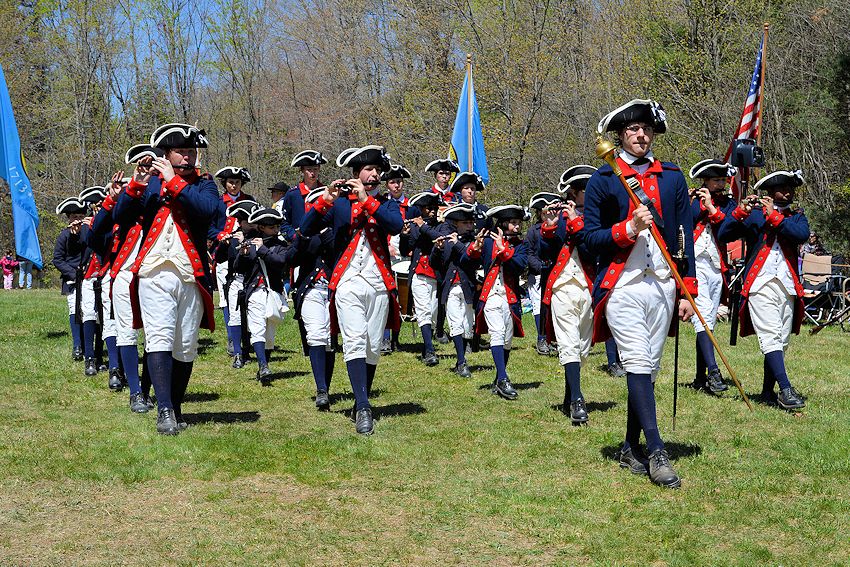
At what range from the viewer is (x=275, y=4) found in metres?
35.7

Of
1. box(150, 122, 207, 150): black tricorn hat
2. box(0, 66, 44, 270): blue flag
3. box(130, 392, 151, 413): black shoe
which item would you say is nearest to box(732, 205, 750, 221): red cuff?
box(150, 122, 207, 150): black tricorn hat

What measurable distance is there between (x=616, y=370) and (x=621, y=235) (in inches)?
196

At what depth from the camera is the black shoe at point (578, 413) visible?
809 centimetres

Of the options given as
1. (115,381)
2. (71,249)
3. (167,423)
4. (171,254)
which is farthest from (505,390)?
(71,249)

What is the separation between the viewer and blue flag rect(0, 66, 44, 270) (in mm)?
12047

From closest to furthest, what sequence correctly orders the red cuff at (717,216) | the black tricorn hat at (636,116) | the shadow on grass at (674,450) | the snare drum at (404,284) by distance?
the black tricorn hat at (636,116), the shadow on grass at (674,450), the red cuff at (717,216), the snare drum at (404,284)

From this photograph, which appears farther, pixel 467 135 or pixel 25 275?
pixel 25 275

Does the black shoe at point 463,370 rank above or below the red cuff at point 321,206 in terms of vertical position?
below

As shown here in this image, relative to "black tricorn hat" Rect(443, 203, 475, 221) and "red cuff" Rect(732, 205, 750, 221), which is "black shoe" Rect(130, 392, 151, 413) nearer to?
"black tricorn hat" Rect(443, 203, 475, 221)

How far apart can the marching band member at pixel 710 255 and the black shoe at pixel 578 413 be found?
1.86 meters

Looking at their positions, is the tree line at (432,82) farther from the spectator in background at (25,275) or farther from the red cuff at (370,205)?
the red cuff at (370,205)

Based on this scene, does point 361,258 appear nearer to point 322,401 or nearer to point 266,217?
point 322,401

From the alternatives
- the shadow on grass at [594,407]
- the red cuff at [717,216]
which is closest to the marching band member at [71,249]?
the shadow on grass at [594,407]

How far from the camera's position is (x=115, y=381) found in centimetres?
972
